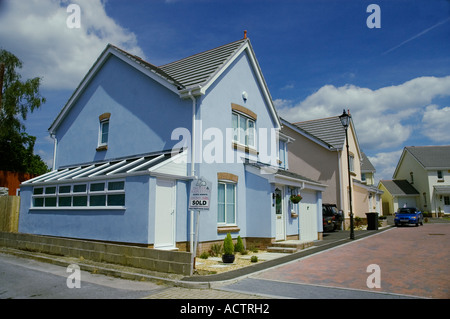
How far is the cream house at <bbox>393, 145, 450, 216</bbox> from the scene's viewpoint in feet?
151

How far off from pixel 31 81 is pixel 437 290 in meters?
32.5

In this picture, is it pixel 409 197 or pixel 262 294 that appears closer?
pixel 262 294

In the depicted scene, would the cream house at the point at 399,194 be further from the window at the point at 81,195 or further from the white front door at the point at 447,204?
the window at the point at 81,195

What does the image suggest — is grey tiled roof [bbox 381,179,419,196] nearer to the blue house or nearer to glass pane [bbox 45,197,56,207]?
the blue house

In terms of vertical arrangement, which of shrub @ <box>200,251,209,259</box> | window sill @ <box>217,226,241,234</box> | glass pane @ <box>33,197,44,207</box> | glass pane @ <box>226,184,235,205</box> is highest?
glass pane @ <box>226,184,235,205</box>

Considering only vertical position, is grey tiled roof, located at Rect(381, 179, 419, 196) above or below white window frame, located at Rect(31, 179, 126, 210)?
above

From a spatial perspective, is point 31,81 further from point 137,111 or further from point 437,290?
point 437,290

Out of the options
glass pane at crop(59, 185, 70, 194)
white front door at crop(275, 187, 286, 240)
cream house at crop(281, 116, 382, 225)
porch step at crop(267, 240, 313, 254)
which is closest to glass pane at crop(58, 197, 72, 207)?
glass pane at crop(59, 185, 70, 194)

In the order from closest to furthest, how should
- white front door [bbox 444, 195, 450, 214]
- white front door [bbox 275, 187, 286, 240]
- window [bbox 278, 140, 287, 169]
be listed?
white front door [bbox 275, 187, 286, 240]
window [bbox 278, 140, 287, 169]
white front door [bbox 444, 195, 450, 214]

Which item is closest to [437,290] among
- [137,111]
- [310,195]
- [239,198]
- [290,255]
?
[290,255]

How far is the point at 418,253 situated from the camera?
13.2 meters

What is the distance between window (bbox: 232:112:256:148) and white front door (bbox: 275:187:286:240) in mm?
2782

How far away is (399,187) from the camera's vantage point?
5241cm

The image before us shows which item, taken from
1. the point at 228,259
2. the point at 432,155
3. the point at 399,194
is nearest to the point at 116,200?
the point at 228,259
